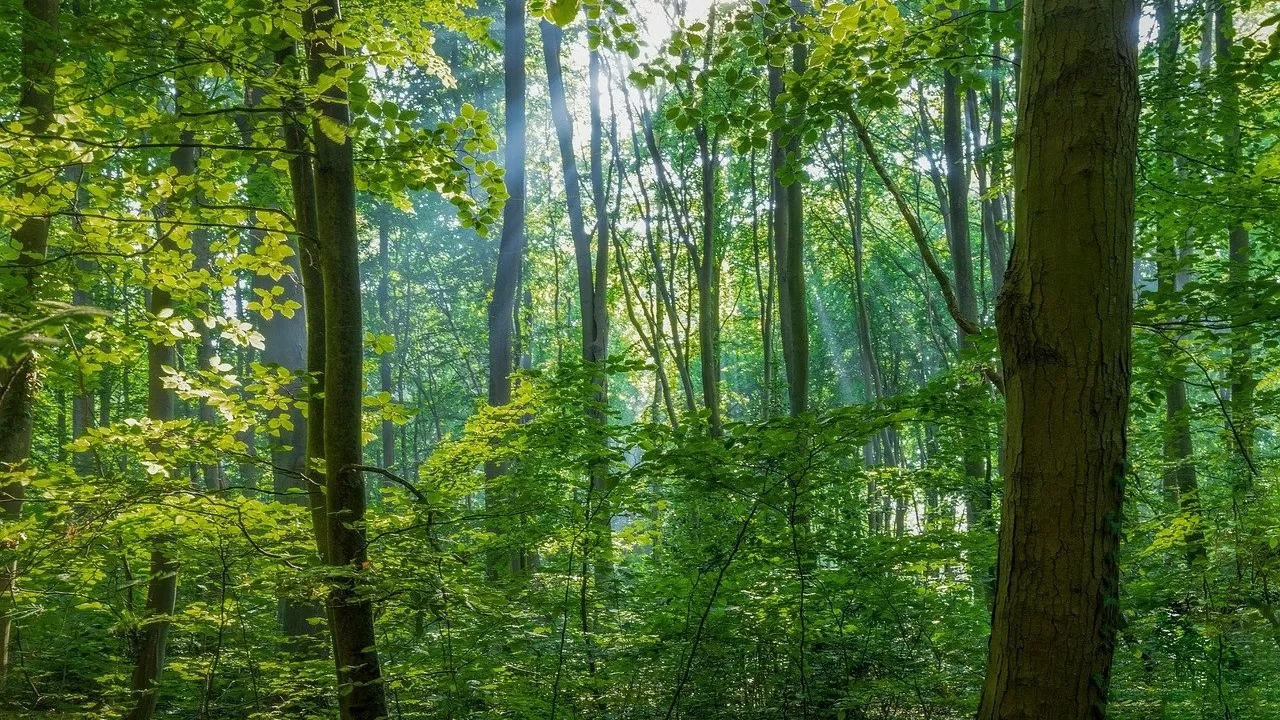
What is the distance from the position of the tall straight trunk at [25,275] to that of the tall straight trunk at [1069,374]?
13.6 feet

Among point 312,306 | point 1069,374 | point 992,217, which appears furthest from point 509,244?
point 1069,374

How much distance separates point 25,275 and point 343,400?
1737 millimetres

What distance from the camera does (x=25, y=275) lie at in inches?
146

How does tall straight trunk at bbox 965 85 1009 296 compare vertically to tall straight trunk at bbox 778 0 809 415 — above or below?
above

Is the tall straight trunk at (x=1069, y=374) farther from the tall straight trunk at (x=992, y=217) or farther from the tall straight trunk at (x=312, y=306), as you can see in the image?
the tall straight trunk at (x=992, y=217)

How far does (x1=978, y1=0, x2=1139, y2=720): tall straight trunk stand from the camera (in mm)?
2180

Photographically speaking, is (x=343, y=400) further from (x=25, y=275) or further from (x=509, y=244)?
(x=509, y=244)

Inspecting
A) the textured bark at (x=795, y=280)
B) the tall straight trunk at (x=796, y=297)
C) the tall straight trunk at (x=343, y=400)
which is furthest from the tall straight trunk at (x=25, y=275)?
the tall straight trunk at (x=796, y=297)

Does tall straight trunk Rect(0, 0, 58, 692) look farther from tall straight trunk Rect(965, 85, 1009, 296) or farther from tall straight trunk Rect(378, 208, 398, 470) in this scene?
tall straight trunk Rect(378, 208, 398, 470)

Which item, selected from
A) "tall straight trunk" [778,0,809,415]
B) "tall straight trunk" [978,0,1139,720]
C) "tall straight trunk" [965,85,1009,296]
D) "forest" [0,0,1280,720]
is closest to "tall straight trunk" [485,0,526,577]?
"tall straight trunk" [778,0,809,415]

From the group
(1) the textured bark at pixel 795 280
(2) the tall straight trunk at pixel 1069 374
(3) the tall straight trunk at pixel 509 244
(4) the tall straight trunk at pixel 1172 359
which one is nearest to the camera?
(2) the tall straight trunk at pixel 1069 374

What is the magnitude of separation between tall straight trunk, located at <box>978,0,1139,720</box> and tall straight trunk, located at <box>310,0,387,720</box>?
248cm

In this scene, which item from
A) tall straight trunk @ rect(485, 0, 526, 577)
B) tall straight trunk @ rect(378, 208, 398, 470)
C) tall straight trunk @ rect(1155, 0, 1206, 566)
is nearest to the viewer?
tall straight trunk @ rect(1155, 0, 1206, 566)

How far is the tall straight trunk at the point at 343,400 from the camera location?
336 centimetres
